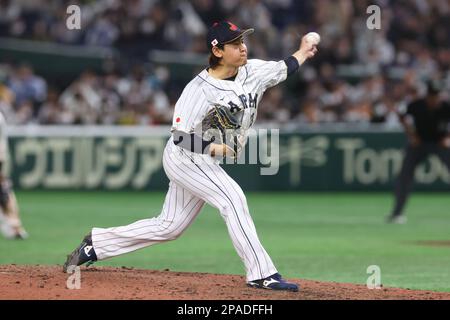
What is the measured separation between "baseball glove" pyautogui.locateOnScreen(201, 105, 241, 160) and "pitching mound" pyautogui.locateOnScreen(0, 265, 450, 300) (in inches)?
42.5

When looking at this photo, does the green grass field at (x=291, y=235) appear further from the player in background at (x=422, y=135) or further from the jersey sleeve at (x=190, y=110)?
the jersey sleeve at (x=190, y=110)

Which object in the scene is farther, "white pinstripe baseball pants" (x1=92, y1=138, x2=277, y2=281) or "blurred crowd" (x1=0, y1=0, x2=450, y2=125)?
"blurred crowd" (x1=0, y1=0, x2=450, y2=125)

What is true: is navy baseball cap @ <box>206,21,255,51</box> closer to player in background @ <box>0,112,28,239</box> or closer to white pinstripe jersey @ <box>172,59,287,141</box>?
white pinstripe jersey @ <box>172,59,287,141</box>

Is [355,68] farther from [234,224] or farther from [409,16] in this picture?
[234,224]

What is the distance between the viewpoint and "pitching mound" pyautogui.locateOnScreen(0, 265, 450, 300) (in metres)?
7.95

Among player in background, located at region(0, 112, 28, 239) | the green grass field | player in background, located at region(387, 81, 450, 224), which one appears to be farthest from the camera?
player in background, located at region(387, 81, 450, 224)

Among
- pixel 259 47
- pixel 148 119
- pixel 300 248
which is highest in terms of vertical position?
pixel 259 47

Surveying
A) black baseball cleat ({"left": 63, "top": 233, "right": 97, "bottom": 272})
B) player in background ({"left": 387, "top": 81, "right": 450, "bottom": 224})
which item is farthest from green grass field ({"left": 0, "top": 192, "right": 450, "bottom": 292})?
black baseball cleat ({"left": 63, "top": 233, "right": 97, "bottom": 272})

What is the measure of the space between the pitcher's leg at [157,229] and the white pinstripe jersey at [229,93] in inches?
27.1

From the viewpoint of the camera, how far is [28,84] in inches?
912

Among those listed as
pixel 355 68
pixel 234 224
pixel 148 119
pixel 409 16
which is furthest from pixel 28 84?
pixel 234 224

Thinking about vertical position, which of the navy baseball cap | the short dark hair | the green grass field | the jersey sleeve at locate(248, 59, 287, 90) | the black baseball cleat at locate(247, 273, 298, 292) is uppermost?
the navy baseball cap

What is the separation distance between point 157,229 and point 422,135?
9003 mm
